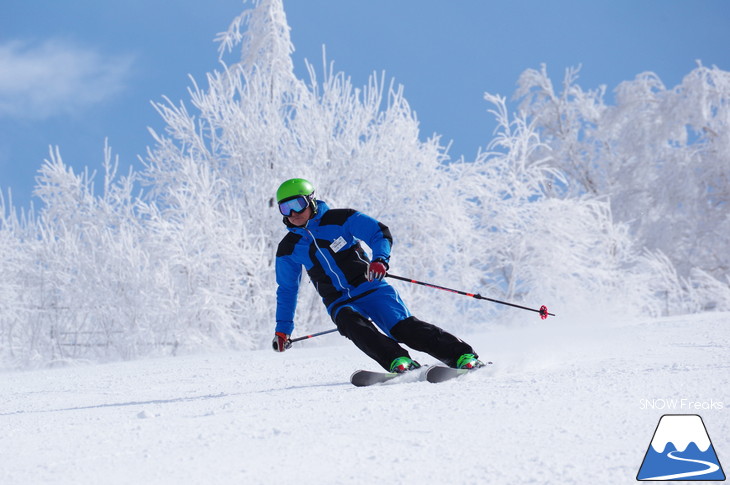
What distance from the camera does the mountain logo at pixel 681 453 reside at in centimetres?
177

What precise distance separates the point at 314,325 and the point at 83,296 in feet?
11.2

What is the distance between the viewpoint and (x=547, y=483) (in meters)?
1.70

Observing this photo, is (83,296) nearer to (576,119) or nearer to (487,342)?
(487,342)

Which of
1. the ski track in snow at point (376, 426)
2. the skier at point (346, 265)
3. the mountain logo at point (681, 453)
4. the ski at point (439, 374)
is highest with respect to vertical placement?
the skier at point (346, 265)

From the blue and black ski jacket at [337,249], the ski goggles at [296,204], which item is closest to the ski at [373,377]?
the blue and black ski jacket at [337,249]

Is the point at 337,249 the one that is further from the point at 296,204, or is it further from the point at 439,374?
the point at 439,374

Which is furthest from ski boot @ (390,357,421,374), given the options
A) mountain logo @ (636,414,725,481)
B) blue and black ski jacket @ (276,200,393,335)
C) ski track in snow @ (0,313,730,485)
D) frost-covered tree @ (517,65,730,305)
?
frost-covered tree @ (517,65,730,305)

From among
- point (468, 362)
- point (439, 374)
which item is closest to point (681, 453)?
point (439, 374)

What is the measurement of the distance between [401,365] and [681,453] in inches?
70.6

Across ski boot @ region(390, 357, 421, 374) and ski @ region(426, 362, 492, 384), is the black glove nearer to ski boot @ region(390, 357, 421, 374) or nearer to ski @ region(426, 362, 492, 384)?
ski boot @ region(390, 357, 421, 374)

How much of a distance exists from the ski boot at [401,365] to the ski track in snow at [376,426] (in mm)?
144

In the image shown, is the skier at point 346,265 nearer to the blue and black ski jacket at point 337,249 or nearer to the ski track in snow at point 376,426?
the blue and black ski jacket at point 337,249

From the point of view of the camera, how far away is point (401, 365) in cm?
361

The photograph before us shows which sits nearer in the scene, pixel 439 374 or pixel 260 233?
pixel 439 374
